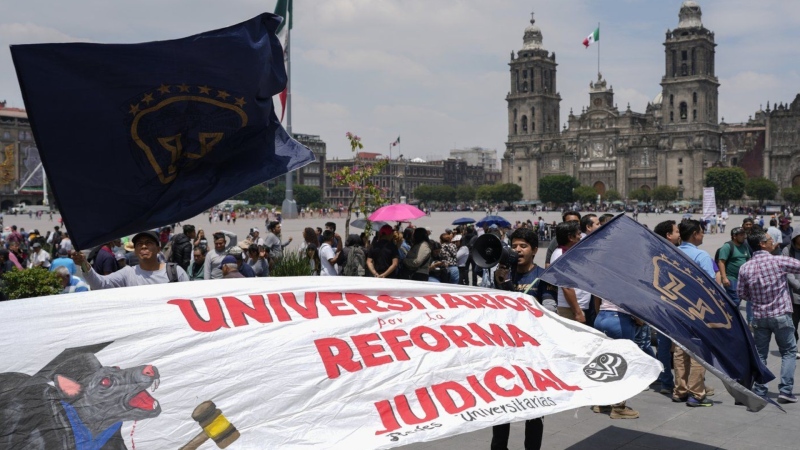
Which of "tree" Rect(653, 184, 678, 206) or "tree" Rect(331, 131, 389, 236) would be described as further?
"tree" Rect(653, 184, 678, 206)

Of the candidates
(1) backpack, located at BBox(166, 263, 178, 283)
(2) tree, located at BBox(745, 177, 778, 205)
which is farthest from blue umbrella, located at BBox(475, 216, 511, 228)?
(2) tree, located at BBox(745, 177, 778, 205)

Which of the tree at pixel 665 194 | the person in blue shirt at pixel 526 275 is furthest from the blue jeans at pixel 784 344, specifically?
the tree at pixel 665 194

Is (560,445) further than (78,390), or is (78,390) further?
(560,445)

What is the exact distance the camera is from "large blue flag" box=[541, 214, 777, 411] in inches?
176

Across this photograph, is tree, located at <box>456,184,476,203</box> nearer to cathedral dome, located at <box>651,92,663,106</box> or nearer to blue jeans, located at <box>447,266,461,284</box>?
cathedral dome, located at <box>651,92,663,106</box>

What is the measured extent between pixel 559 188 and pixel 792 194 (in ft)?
89.5

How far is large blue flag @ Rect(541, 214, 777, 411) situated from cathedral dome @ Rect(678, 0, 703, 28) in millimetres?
101012

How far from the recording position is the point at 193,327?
3447mm

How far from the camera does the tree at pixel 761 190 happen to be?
85.6 m

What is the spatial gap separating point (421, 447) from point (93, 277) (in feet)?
8.04

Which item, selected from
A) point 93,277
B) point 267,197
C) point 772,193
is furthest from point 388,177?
point 93,277

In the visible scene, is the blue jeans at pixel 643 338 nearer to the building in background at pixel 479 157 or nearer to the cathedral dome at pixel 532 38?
the cathedral dome at pixel 532 38

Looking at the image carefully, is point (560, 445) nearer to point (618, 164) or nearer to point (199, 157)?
point (199, 157)

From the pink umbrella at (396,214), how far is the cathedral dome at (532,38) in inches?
4061
